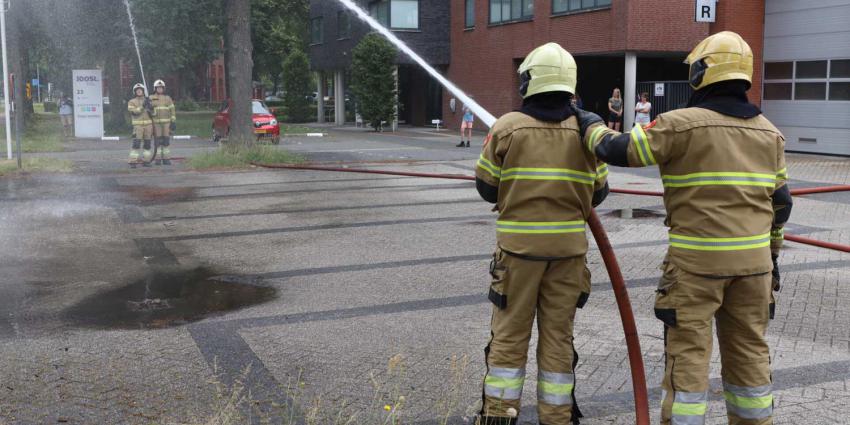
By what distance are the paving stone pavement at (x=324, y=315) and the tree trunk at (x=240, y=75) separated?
261 inches

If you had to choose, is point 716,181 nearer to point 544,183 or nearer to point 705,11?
point 544,183

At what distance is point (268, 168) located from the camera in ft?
61.7

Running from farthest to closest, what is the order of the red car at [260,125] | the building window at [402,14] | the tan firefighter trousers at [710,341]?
1. the building window at [402,14]
2. the red car at [260,125]
3. the tan firefighter trousers at [710,341]

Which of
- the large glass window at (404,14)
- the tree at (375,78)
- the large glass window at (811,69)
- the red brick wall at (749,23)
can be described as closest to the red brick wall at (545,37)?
the red brick wall at (749,23)

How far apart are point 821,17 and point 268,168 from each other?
15135mm

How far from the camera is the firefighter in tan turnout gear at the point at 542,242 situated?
396cm

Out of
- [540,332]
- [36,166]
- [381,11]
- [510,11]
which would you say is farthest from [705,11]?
[540,332]

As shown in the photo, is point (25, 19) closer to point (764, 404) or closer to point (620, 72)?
point (620, 72)

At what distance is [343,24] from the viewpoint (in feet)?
135

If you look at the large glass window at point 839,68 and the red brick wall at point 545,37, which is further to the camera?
the red brick wall at point 545,37

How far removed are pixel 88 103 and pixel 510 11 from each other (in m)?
15.7

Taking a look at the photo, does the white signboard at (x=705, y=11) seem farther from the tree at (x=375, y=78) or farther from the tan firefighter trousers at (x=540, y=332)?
the tan firefighter trousers at (x=540, y=332)

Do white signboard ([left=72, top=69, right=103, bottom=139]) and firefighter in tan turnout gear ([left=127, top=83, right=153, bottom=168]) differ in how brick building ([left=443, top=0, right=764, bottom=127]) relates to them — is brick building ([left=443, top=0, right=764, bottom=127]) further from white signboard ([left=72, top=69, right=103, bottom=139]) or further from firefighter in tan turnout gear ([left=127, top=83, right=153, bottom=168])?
white signboard ([left=72, top=69, right=103, bottom=139])

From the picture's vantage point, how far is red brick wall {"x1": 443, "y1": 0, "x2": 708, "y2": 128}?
84.6ft
